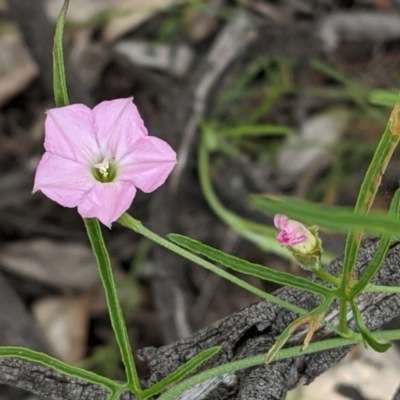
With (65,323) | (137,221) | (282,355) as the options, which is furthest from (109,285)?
(65,323)

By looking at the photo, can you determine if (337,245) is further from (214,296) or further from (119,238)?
(119,238)

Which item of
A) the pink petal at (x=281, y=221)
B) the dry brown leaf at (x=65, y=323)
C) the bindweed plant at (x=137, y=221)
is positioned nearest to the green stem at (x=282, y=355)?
the bindweed plant at (x=137, y=221)

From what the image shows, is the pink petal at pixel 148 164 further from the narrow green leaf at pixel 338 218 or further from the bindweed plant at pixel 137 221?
the narrow green leaf at pixel 338 218

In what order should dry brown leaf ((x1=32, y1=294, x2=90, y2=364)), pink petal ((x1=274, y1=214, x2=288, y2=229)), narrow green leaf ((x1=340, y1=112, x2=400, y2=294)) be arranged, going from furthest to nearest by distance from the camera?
dry brown leaf ((x1=32, y1=294, x2=90, y2=364)) → pink petal ((x1=274, y1=214, x2=288, y2=229)) → narrow green leaf ((x1=340, y1=112, x2=400, y2=294))

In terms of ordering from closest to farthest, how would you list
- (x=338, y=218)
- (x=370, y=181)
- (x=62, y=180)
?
1. (x=338, y=218)
2. (x=370, y=181)
3. (x=62, y=180)

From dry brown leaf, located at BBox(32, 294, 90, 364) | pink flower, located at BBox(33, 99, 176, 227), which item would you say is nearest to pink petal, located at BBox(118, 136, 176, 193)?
pink flower, located at BBox(33, 99, 176, 227)

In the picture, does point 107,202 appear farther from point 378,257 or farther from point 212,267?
point 378,257

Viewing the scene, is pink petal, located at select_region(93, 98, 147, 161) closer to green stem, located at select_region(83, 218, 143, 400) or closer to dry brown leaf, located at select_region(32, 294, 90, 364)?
green stem, located at select_region(83, 218, 143, 400)
